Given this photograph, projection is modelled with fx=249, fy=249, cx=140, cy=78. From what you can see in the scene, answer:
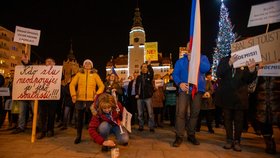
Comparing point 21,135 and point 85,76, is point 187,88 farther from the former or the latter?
point 21,135

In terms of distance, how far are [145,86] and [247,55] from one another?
12.6ft

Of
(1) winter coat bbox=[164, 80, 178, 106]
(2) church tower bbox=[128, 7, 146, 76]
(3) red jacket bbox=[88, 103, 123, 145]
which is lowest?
(3) red jacket bbox=[88, 103, 123, 145]

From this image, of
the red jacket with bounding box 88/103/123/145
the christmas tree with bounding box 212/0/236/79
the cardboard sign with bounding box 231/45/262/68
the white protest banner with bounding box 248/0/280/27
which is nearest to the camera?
the red jacket with bounding box 88/103/123/145

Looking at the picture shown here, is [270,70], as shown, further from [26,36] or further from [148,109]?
[26,36]

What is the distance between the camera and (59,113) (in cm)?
1128

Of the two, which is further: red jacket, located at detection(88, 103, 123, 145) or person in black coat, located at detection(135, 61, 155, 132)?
person in black coat, located at detection(135, 61, 155, 132)

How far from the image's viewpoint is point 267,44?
5.54 meters

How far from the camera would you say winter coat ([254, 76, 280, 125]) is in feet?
17.3

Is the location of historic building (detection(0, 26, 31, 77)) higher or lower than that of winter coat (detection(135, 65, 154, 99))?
higher

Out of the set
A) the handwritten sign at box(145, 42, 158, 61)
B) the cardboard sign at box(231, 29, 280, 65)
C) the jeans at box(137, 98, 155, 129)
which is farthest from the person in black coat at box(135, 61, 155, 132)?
→ the handwritten sign at box(145, 42, 158, 61)

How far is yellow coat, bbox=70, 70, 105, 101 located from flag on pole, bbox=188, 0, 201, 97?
96.9 inches

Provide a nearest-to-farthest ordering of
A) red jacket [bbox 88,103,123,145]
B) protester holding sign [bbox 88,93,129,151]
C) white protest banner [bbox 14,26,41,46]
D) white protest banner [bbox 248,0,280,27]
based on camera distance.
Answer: red jacket [bbox 88,103,123,145] < protester holding sign [bbox 88,93,129,151] < white protest banner [bbox 248,0,280,27] < white protest banner [bbox 14,26,41,46]

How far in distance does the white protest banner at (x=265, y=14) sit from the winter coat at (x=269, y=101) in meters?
1.36

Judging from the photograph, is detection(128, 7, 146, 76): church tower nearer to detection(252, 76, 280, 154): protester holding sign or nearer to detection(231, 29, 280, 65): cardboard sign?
detection(231, 29, 280, 65): cardboard sign
